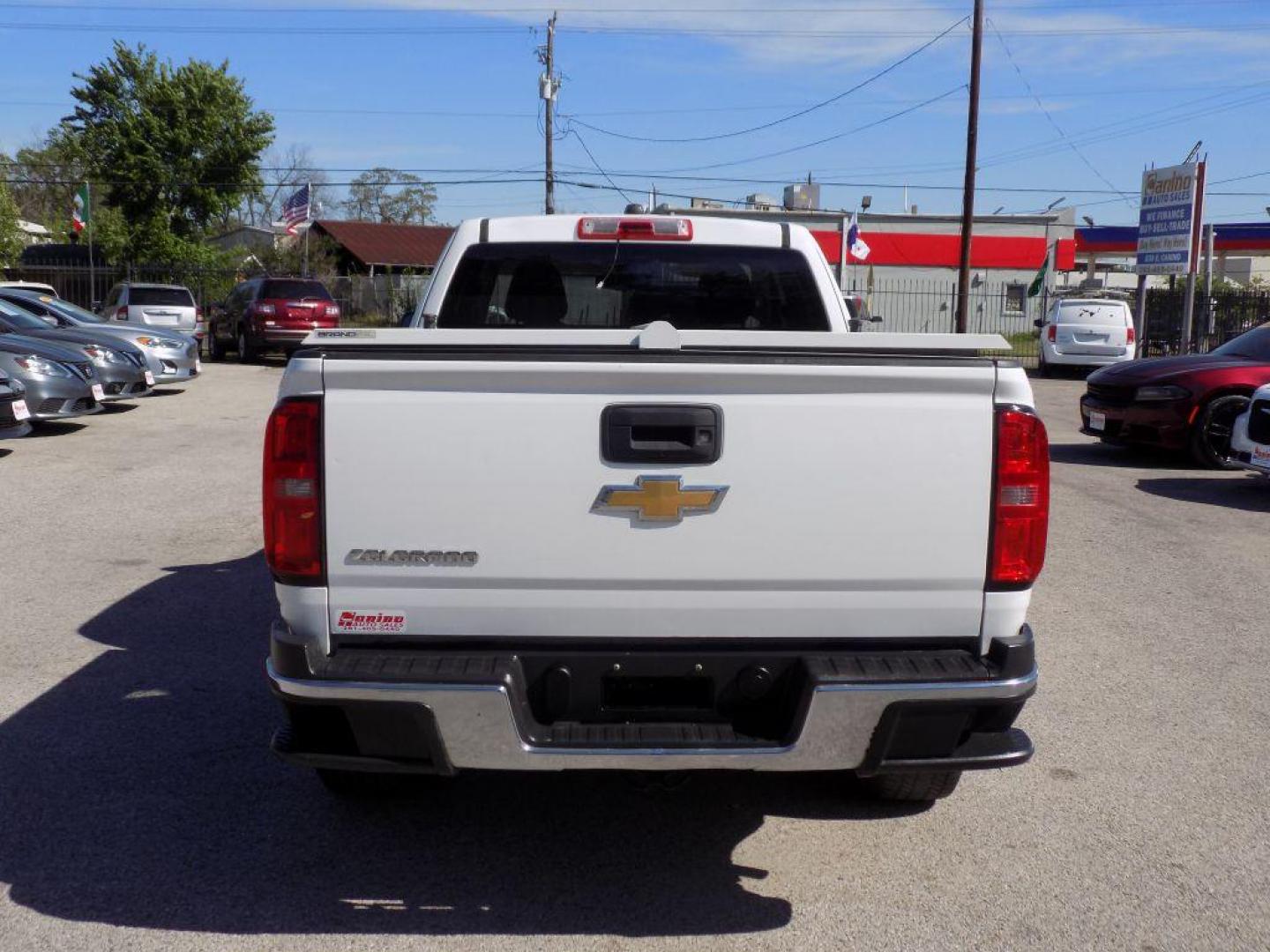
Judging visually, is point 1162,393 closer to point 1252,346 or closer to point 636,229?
point 1252,346

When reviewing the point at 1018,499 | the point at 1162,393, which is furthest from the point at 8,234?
the point at 1018,499

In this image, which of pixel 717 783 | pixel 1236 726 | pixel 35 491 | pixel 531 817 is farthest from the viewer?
pixel 35 491

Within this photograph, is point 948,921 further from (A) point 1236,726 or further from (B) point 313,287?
(B) point 313,287

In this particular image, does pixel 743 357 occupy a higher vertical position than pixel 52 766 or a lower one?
higher

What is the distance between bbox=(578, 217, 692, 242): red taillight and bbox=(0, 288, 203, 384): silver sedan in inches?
555

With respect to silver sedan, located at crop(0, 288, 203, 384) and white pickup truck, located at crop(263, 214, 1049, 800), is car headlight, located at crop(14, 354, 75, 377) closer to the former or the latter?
silver sedan, located at crop(0, 288, 203, 384)

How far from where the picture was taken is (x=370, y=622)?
3.50 m

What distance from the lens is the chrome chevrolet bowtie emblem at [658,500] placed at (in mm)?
3445

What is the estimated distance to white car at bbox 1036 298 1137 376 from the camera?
24.4m

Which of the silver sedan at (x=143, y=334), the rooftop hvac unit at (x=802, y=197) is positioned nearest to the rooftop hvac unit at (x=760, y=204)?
the rooftop hvac unit at (x=802, y=197)

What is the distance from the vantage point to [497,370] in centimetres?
341

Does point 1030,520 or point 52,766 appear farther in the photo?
point 52,766

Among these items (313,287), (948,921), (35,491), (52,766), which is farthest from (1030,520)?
(313,287)

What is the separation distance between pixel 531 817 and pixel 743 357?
190 cm
